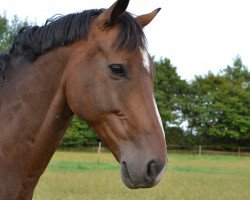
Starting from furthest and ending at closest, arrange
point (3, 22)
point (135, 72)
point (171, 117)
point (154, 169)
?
point (171, 117) → point (3, 22) → point (135, 72) → point (154, 169)

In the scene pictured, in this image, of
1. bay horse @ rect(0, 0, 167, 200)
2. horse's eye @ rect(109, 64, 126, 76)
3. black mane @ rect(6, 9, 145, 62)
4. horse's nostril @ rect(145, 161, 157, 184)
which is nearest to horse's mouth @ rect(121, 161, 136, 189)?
bay horse @ rect(0, 0, 167, 200)

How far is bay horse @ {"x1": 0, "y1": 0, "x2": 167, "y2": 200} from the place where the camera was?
2793mm

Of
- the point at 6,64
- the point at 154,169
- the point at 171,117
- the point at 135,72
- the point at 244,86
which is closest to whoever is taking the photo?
the point at 154,169

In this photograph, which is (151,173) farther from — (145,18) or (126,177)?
(145,18)

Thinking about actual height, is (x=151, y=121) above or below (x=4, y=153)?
above

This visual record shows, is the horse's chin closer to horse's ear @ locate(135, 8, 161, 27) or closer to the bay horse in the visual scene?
the bay horse

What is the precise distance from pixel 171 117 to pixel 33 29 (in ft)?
166

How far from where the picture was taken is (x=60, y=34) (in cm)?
318

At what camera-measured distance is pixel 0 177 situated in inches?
119

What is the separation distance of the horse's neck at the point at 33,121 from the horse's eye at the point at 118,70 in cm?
40

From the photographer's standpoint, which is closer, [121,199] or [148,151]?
[148,151]

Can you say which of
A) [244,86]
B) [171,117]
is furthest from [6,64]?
[244,86]

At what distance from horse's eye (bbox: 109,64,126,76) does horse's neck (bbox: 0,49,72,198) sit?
0.40 meters

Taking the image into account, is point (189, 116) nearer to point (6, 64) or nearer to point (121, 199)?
point (121, 199)
